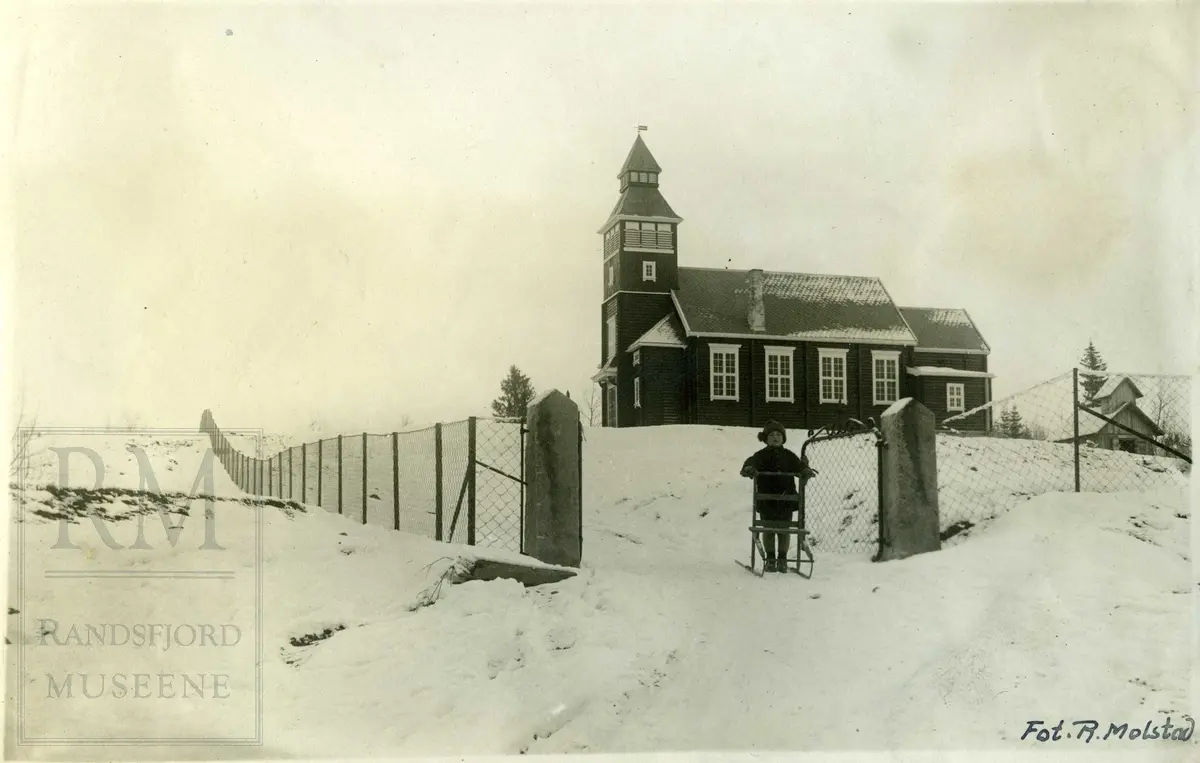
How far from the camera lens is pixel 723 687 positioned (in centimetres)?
556

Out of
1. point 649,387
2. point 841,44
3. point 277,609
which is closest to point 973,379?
point 649,387

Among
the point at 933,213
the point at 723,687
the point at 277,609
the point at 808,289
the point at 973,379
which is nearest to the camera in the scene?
the point at 723,687

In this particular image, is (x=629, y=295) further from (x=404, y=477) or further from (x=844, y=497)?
(x=844, y=497)

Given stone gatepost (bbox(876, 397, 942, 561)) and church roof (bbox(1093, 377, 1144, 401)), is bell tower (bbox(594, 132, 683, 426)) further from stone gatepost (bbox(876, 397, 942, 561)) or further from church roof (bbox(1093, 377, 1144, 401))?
stone gatepost (bbox(876, 397, 942, 561))

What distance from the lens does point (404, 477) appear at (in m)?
13.1

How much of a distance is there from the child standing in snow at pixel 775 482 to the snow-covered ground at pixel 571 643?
80cm

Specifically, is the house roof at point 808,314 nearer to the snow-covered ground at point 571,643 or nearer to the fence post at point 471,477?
the fence post at point 471,477

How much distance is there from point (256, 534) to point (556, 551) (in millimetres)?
2350

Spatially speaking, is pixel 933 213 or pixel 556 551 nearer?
pixel 556 551

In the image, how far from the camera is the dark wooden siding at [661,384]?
67.8ft

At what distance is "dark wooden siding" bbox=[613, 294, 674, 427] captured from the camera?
2161cm

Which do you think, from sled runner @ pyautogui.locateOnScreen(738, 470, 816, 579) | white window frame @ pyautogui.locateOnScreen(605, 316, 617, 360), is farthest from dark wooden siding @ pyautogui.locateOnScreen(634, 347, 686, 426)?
sled runner @ pyautogui.locateOnScreen(738, 470, 816, 579)

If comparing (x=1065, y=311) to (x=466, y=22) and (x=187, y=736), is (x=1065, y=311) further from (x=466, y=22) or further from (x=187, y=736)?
(x=187, y=736)

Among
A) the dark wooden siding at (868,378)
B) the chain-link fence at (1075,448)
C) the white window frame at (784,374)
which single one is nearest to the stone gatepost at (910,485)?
the chain-link fence at (1075,448)
